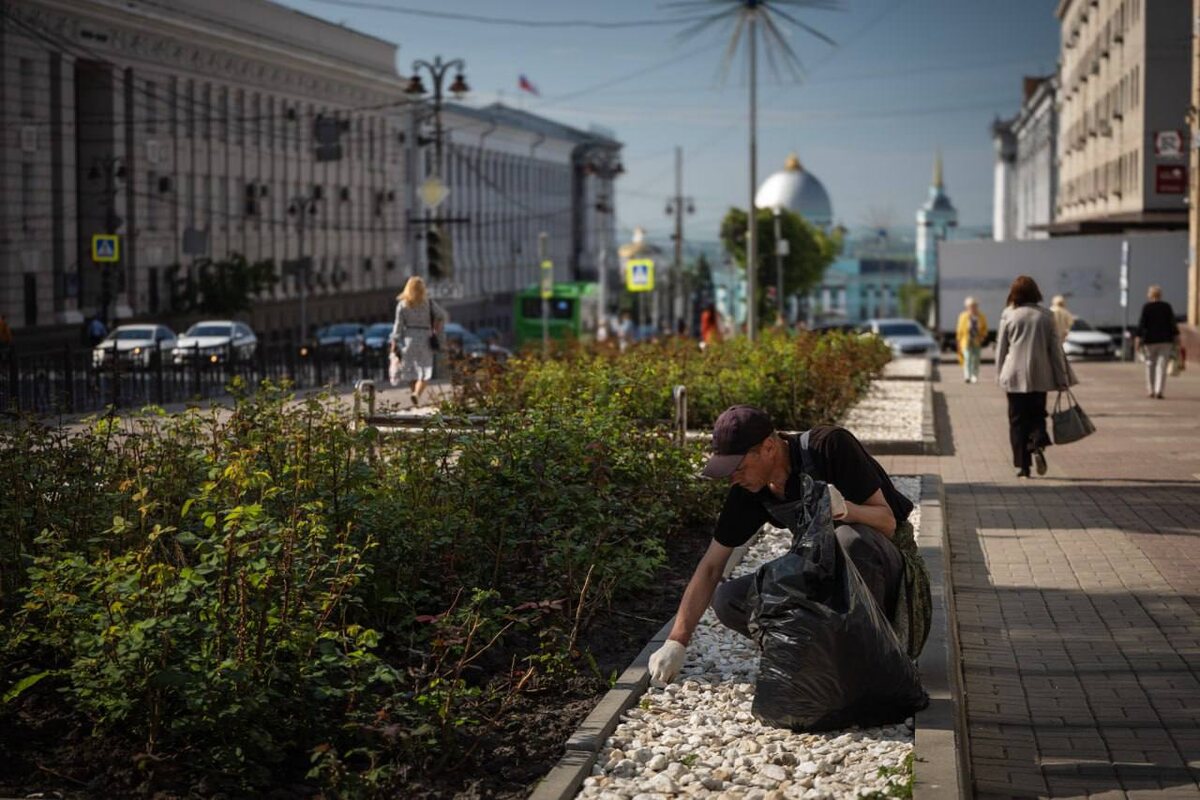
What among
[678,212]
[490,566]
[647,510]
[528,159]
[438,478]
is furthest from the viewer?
[528,159]

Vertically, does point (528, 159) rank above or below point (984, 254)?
above

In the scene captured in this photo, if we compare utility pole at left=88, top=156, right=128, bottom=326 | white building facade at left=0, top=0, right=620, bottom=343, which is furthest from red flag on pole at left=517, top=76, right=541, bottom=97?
utility pole at left=88, top=156, right=128, bottom=326

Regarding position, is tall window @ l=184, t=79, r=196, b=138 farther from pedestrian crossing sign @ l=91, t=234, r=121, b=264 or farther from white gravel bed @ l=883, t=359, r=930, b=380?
white gravel bed @ l=883, t=359, r=930, b=380

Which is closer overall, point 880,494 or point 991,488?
point 880,494

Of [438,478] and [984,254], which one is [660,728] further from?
[984,254]

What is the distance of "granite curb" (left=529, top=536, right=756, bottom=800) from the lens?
19.3 ft

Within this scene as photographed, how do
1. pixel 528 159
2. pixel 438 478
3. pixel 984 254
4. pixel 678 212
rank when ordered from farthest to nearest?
pixel 528 159 → pixel 678 212 → pixel 984 254 → pixel 438 478

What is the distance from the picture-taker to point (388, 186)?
90.8 m

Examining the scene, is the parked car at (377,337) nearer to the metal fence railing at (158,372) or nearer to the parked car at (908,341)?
the metal fence railing at (158,372)

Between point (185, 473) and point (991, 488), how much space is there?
26.3 ft

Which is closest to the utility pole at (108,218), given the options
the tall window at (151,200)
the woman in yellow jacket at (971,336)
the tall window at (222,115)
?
the tall window at (151,200)

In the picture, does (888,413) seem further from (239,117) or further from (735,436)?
(239,117)

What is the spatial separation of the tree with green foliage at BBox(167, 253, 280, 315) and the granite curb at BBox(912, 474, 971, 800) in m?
54.1

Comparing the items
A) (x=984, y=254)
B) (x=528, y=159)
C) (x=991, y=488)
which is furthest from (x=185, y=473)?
(x=528, y=159)
